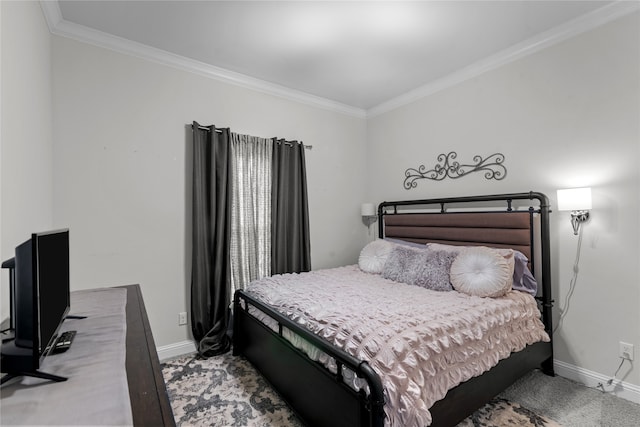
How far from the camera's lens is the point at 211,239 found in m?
2.85

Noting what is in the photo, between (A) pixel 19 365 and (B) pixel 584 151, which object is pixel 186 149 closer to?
(A) pixel 19 365

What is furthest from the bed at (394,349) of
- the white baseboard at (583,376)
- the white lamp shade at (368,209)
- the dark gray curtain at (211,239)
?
the white lamp shade at (368,209)

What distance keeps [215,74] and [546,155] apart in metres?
3.12

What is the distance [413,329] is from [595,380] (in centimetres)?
180

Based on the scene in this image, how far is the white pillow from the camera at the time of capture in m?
3.10

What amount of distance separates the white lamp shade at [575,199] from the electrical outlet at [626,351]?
3.24 ft

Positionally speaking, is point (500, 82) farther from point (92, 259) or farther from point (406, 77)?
point (92, 259)

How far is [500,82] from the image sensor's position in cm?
281

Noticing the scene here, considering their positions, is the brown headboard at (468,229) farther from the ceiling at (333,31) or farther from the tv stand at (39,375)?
the tv stand at (39,375)

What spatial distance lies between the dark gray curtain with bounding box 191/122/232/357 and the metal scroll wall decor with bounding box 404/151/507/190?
2.12m

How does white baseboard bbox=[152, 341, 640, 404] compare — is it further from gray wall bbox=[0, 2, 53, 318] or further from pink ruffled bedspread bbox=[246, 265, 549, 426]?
gray wall bbox=[0, 2, 53, 318]

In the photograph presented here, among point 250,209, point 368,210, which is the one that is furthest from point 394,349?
point 368,210

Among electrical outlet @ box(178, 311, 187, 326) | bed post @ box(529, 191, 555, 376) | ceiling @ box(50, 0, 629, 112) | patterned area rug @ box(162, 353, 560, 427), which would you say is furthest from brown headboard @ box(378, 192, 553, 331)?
electrical outlet @ box(178, 311, 187, 326)

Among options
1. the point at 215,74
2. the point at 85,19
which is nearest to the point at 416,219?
the point at 215,74
